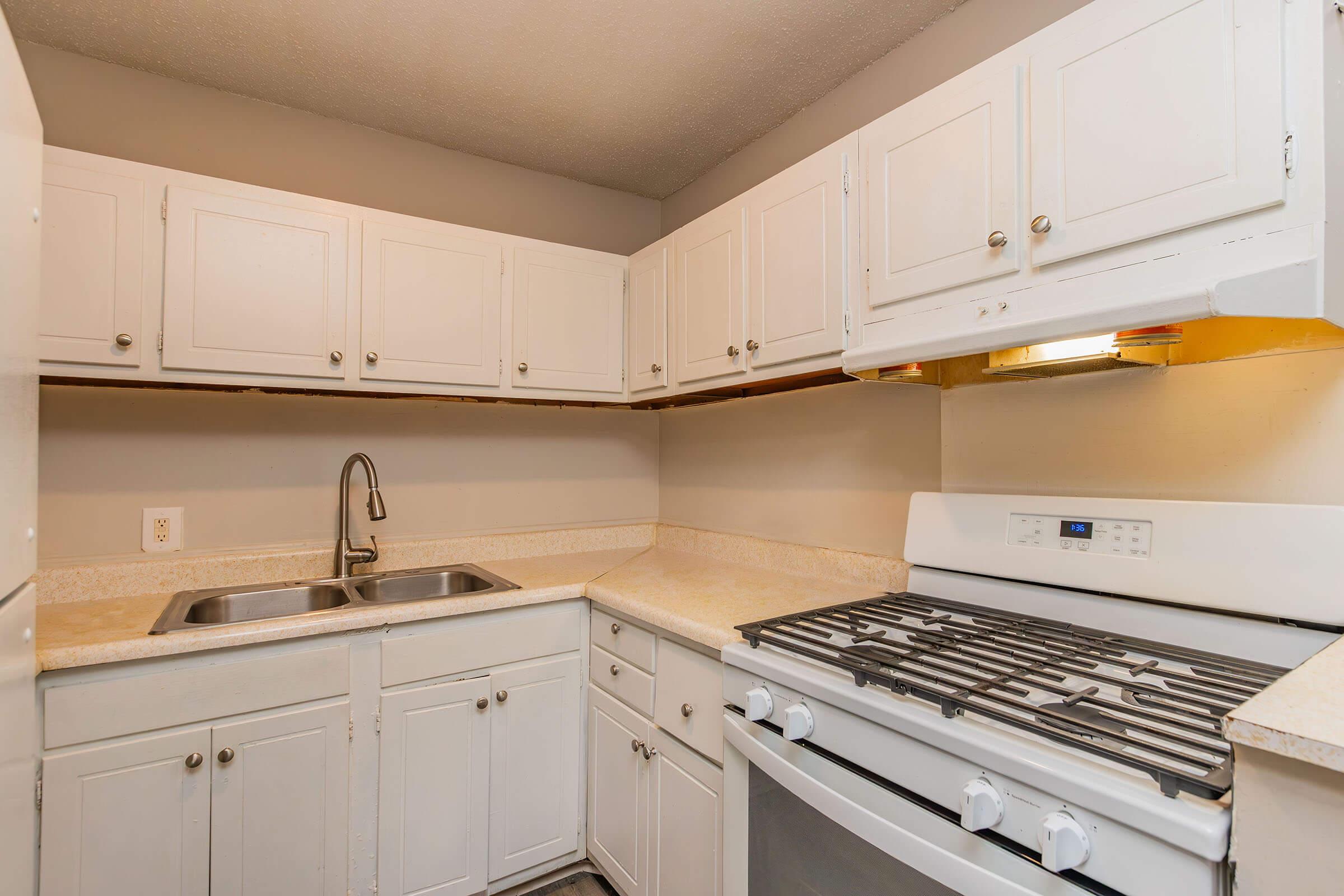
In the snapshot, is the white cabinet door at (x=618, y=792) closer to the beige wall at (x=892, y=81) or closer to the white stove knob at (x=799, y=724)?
the white stove knob at (x=799, y=724)

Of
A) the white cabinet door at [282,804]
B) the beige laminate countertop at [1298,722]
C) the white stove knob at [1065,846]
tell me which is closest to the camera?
the beige laminate countertop at [1298,722]

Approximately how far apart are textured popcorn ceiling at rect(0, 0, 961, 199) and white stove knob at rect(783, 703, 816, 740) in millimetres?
1728

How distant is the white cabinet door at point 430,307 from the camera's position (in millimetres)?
1973

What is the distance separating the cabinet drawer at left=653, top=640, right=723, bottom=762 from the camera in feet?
4.67

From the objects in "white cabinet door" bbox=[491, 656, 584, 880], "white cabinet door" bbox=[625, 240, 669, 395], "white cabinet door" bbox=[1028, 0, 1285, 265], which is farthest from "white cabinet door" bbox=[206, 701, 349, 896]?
"white cabinet door" bbox=[1028, 0, 1285, 265]

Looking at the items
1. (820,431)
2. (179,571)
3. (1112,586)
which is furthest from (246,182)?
(1112,586)

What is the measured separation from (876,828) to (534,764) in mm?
1240

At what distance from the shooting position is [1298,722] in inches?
25.3

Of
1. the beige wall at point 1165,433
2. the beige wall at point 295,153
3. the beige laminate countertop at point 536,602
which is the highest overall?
the beige wall at point 295,153

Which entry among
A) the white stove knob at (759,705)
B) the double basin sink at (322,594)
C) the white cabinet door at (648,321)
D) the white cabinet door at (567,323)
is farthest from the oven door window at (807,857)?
the white cabinet door at (567,323)

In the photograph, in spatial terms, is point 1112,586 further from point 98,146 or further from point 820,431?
point 98,146

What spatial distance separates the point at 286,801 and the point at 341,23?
2051 millimetres

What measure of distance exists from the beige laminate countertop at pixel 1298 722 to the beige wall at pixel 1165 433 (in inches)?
18.9

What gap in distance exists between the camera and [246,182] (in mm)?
2100
